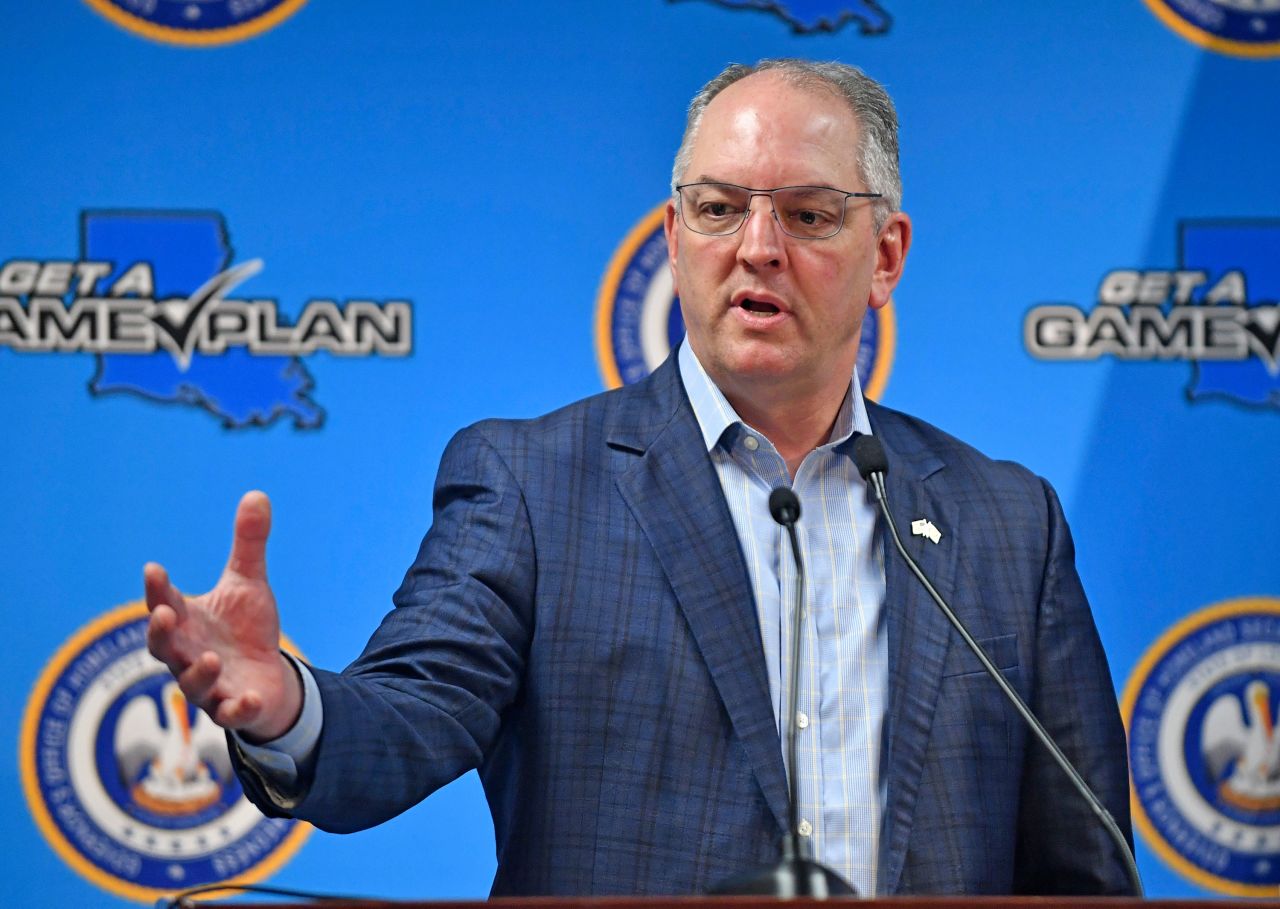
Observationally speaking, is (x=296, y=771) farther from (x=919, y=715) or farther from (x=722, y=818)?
(x=919, y=715)

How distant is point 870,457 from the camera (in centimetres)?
203

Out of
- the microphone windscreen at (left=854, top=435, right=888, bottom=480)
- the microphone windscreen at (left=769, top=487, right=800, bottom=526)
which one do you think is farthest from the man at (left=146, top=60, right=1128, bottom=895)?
the microphone windscreen at (left=769, top=487, right=800, bottom=526)

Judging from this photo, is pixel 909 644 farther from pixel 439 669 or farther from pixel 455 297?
pixel 455 297

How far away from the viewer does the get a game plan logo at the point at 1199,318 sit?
10.1ft

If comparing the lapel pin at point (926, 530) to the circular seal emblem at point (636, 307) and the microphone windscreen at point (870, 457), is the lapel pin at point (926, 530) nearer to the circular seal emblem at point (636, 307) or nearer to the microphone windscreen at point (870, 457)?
→ the microphone windscreen at point (870, 457)

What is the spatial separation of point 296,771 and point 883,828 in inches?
33.3

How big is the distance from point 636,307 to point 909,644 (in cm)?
106

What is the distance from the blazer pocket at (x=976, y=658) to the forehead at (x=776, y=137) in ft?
2.38

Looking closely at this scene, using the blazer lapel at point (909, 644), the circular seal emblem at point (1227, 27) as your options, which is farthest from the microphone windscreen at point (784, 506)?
the circular seal emblem at point (1227, 27)

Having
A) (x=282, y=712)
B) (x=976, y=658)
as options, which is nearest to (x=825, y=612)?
(x=976, y=658)

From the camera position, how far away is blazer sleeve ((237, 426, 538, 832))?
180 centimetres

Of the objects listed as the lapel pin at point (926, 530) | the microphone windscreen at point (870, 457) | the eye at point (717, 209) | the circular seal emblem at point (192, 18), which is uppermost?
the circular seal emblem at point (192, 18)

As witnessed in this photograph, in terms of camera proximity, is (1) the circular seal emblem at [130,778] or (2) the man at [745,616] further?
(1) the circular seal emblem at [130,778]

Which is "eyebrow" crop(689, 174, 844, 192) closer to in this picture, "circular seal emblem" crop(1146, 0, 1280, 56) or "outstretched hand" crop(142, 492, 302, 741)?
"outstretched hand" crop(142, 492, 302, 741)
